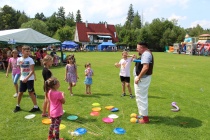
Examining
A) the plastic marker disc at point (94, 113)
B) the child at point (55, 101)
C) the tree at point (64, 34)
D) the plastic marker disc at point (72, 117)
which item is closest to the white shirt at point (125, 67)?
the plastic marker disc at point (94, 113)

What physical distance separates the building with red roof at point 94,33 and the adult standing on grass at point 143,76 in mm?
67783

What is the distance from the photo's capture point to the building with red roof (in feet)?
241

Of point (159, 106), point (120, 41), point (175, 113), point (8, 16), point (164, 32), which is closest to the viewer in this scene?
point (175, 113)

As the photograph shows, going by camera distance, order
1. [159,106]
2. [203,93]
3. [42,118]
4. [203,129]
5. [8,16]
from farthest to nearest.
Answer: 1. [8,16]
2. [203,93]
3. [159,106]
4. [42,118]
5. [203,129]

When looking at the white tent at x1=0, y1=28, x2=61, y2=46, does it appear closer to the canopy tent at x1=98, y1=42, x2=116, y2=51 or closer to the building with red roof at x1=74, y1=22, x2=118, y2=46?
the canopy tent at x1=98, y1=42, x2=116, y2=51

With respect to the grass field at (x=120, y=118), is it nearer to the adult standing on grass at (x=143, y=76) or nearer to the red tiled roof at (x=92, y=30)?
the adult standing on grass at (x=143, y=76)

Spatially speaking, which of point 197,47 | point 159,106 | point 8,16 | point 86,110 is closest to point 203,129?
point 159,106

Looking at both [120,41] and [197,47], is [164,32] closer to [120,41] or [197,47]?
[120,41]

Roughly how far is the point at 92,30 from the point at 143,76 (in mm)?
72640

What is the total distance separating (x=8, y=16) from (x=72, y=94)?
8831cm

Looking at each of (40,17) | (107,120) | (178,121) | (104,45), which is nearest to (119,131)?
(107,120)

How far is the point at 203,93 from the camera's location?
9.94 meters

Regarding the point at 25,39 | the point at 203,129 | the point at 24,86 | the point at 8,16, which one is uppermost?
the point at 8,16

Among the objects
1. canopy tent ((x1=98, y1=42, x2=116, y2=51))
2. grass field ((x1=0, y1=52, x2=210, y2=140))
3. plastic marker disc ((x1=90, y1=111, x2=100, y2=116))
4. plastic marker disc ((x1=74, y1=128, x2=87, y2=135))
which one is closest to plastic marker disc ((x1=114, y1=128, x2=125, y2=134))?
grass field ((x1=0, y1=52, x2=210, y2=140))
